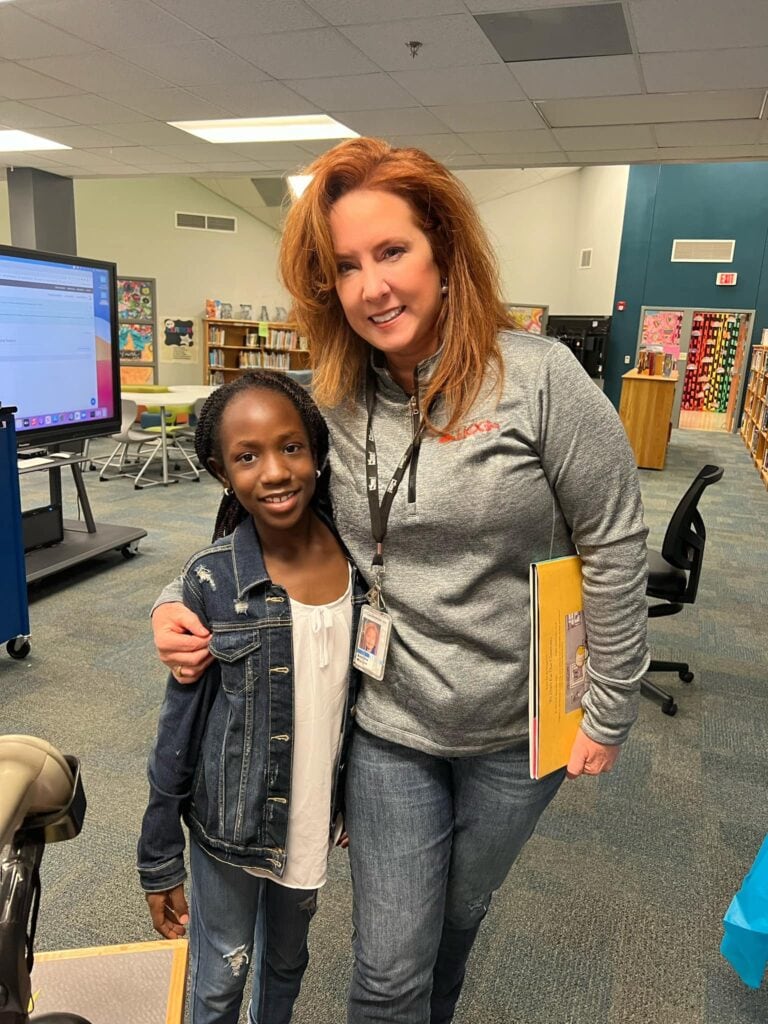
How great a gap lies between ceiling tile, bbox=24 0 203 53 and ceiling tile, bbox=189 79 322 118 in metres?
0.75

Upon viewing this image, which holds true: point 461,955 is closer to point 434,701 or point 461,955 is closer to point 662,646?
point 434,701

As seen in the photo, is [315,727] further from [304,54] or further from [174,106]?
[174,106]

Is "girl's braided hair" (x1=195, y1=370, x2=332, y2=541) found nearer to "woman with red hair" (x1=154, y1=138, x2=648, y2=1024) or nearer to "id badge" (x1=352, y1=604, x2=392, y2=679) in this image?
"woman with red hair" (x1=154, y1=138, x2=648, y2=1024)

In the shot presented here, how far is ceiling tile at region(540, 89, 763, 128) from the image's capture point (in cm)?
452

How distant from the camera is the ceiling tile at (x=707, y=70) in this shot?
12.8 feet

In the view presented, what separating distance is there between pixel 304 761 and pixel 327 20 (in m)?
4.00

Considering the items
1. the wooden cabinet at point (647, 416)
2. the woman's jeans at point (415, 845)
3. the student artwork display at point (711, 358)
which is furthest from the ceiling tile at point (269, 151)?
the student artwork display at point (711, 358)

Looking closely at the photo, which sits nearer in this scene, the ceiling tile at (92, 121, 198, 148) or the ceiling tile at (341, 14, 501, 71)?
the ceiling tile at (341, 14, 501, 71)

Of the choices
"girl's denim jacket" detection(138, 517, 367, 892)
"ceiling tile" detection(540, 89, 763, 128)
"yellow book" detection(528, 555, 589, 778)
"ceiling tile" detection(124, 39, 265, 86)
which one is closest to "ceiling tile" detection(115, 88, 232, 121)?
"ceiling tile" detection(124, 39, 265, 86)

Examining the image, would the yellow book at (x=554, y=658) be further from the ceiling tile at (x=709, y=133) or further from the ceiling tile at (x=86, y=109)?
the ceiling tile at (x=86, y=109)

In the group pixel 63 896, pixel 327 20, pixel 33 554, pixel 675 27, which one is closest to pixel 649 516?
pixel 675 27

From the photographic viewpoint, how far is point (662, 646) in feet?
11.3

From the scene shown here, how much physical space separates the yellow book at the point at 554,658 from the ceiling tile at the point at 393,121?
504cm

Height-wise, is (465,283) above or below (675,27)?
below
